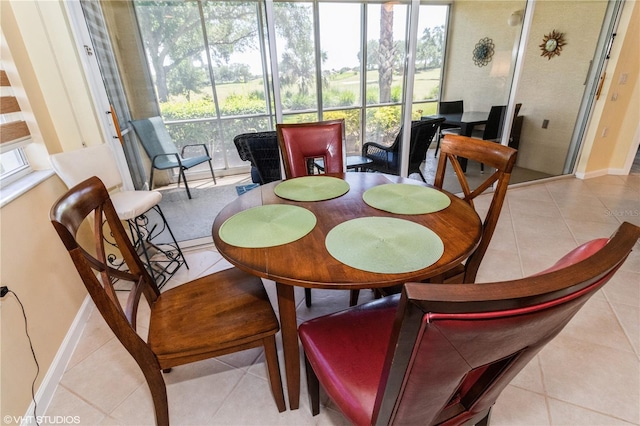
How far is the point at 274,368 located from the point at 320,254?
0.55 m

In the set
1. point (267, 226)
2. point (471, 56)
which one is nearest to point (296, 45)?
point (471, 56)

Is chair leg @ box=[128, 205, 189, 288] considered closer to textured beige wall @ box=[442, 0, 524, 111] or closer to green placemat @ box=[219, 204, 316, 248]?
green placemat @ box=[219, 204, 316, 248]

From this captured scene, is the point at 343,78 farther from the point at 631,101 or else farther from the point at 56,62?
the point at 631,101

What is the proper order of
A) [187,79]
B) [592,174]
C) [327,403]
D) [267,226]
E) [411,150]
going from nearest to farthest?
[267,226], [327,403], [411,150], [187,79], [592,174]

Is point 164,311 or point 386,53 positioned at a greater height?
point 386,53

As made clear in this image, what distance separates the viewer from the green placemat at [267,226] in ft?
3.50

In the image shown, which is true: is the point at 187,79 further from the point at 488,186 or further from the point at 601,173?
the point at 601,173

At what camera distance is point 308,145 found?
1943mm

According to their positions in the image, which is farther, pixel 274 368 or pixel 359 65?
pixel 359 65

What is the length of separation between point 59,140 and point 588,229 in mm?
4057

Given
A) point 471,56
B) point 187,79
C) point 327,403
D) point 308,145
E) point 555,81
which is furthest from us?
point 471,56

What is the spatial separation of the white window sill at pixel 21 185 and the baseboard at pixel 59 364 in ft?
2.49

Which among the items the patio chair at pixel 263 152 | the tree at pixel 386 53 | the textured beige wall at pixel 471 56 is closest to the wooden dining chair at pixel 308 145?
the patio chair at pixel 263 152

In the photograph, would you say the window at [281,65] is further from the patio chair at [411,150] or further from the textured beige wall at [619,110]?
the textured beige wall at [619,110]
